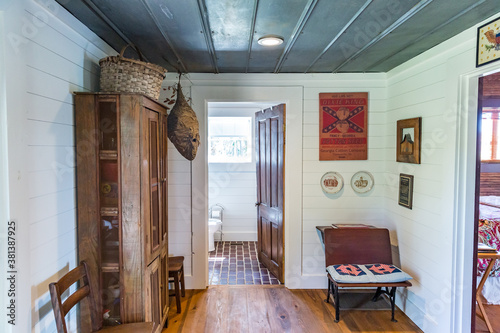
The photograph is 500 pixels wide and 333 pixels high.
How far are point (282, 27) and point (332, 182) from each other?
6.35 ft

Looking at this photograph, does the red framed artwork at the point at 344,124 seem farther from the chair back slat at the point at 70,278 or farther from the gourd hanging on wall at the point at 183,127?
the chair back slat at the point at 70,278

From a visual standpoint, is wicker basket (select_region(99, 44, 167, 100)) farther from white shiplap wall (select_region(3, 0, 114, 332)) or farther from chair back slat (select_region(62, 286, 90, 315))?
chair back slat (select_region(62, 286, 90, 315))

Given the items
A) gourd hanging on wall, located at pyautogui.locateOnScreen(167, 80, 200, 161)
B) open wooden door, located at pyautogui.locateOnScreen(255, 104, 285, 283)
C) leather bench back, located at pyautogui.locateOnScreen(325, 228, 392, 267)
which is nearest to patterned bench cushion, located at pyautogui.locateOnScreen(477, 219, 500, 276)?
leather bench back, located at pyautogui.locateOnScreen(325, 228, 392, 267)

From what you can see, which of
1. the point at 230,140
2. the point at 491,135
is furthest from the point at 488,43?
the point at 230,140

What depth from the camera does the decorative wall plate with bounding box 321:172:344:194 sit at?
11.3 ft

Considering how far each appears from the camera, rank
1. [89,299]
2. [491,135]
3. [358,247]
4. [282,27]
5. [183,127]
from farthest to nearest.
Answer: [491,135], [358,247], [183,127], [282,27], [89,299]

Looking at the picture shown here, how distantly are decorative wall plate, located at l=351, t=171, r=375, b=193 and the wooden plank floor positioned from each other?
4.26 ft

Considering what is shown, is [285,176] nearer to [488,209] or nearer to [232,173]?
[232,173]

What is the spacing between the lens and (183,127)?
2590mm

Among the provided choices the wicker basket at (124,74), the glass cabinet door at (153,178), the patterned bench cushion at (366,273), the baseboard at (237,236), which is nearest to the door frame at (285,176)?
the patterned bench cushion at (366,273)

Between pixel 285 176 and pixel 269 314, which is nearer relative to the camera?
pixel 269 314

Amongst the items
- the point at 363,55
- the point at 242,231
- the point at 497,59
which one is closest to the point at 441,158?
the point at 497,59

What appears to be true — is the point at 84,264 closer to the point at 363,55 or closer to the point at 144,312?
the point at 144,312

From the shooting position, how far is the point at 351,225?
10.9 ft
